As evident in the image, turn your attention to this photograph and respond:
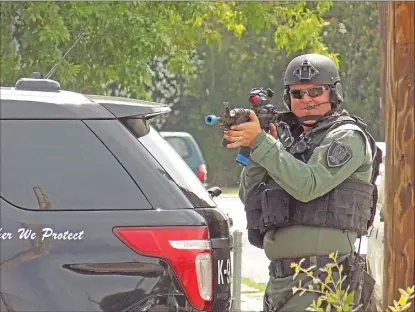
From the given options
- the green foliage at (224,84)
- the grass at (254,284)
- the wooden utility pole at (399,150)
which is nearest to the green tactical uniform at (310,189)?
the wooden utility pole at (399,150)

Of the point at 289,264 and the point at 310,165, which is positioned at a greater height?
the point at 310,165

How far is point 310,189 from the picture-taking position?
464cm

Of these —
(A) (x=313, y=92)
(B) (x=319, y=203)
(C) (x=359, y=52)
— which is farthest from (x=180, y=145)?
(C) (x=359, y=52)

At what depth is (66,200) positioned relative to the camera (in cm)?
391

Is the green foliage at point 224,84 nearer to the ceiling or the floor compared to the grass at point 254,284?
nearer to the floor

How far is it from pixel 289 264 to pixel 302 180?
0.49 meters

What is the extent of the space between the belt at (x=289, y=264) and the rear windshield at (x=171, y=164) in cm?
77

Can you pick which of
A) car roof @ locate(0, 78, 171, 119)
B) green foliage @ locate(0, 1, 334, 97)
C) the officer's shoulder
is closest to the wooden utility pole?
the officer's shoulder

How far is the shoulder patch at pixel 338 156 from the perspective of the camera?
4.69 m

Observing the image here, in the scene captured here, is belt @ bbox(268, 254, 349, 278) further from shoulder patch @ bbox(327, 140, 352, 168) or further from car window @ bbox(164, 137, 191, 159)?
car window @ bbox(164, 137, 191, 159)

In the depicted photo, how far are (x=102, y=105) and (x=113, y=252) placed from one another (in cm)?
59

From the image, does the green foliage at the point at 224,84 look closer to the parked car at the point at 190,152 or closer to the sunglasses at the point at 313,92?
the parked car at the point at 190,152

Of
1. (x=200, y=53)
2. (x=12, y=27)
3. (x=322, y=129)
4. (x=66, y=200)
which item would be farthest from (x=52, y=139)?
(x=200, y=53)

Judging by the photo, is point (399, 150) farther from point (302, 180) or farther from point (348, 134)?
point (302, 180)
